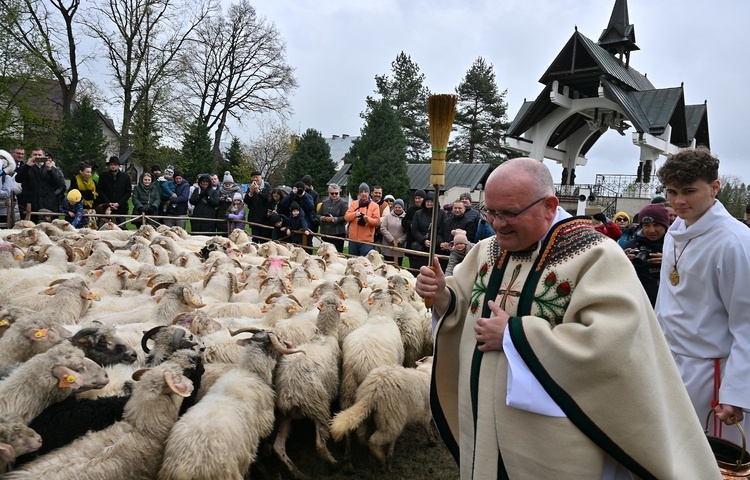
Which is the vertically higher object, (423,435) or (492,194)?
(492,194)

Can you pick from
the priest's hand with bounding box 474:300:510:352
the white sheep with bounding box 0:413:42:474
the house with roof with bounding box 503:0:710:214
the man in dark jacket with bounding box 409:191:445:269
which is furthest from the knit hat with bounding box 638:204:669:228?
the house with roof with bounding box 503:0:710:214

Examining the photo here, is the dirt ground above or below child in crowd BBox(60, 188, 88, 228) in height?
below

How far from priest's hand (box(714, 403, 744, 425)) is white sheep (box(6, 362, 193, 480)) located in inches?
122

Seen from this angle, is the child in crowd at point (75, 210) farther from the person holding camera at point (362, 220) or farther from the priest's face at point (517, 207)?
the priest's face at point (517, 207)

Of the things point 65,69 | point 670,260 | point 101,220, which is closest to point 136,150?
point 65,69

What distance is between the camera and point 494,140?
4359 cm

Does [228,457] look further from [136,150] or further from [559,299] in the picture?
[136,150]

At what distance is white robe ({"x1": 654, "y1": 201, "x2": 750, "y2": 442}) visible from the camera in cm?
278

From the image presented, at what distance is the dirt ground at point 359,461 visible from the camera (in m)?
4.17

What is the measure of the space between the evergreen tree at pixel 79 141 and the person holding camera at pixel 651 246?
30663mm

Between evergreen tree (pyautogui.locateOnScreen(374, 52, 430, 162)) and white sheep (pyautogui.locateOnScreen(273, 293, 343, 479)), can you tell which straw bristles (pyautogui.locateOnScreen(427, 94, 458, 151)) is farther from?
evergreen tree (pyautogui.locateOnScreen(374, 52, 430, 162))

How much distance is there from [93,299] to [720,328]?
5.81 m

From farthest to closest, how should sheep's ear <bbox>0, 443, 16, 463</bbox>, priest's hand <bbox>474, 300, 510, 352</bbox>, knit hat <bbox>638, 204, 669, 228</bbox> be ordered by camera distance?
1. knit hat <bbox>638, 204, 669, 228</bbox>
2. sheep's ear <bbox>0, 443, 16, 463</bbox>
3. priest's hand <bbox>474, 300, 510, 352</bbox>

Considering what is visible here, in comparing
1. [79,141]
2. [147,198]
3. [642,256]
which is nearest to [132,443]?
[642,256]
